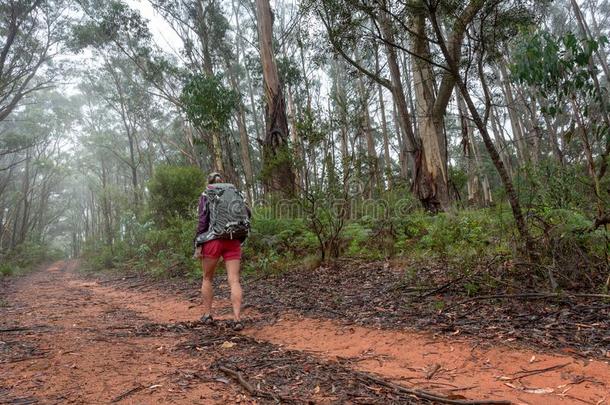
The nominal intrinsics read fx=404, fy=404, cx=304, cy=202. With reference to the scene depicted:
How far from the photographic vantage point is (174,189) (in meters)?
12.5

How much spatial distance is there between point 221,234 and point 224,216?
0.19 metres

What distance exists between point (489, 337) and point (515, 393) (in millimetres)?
886

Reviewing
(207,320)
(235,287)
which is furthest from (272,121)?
(207,320)

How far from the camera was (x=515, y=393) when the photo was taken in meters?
2.24

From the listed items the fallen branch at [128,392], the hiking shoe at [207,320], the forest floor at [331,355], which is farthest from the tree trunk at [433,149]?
the fallen branch at [128,392]

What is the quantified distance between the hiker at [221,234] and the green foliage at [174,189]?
8.21 m

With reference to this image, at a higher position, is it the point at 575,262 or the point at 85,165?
the point at 85,165

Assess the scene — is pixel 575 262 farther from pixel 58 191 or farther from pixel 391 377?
pixel 58 191

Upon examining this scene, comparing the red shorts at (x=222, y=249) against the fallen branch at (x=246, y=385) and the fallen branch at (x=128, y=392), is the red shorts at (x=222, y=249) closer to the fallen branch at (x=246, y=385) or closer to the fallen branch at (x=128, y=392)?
the fallen branch at (x=246, y=385)

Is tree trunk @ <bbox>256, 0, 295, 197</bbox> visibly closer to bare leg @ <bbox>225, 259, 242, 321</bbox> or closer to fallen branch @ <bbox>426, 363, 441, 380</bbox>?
bare leg @ <bbox>225, 259, 242, 321</bbox>

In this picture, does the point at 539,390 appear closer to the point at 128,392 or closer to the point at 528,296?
the point at 528,296

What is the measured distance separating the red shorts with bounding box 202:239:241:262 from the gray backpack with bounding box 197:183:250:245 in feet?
0.21

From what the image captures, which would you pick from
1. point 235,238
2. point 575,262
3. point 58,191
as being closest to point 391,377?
point 235,238

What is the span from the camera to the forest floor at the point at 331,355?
2254mm
